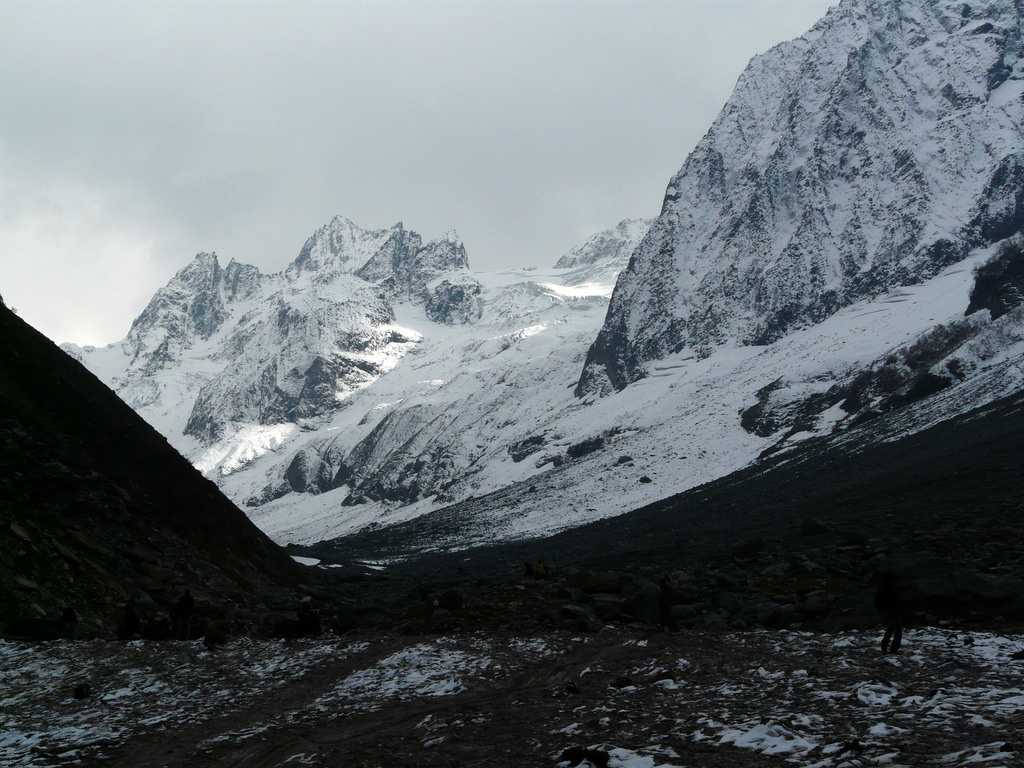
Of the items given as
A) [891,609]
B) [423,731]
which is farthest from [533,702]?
[891,609]

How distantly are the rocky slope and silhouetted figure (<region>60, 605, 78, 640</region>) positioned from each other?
0.25 metres

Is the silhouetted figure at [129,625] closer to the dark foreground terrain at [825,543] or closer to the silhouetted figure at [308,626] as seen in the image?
the silhouetted figure at [308,626]

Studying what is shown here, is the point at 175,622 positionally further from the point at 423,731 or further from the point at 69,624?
the point at 423,731

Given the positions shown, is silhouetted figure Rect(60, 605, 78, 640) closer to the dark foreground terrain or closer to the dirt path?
the dirt path

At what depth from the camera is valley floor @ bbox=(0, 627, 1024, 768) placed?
43.6ft

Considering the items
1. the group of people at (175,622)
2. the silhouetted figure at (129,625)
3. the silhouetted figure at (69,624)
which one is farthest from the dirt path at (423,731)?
the silhouetted figure at (69,624)

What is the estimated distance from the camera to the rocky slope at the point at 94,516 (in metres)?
29.4

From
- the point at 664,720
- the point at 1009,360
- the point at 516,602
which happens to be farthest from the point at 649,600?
the point at 1009,360

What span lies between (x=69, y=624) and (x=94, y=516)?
11769mm

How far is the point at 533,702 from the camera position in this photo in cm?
1803

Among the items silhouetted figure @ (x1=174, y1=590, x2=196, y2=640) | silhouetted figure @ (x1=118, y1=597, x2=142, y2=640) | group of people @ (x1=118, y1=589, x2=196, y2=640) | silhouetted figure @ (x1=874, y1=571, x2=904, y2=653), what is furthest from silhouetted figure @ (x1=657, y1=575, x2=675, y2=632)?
silhouetted figure @ (x1=118, y1=597, x2=142, y2=640)

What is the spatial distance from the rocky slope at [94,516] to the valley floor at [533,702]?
5244 millimetres

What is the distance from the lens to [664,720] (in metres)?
15.2

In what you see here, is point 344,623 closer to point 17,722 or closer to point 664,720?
point 17,722
